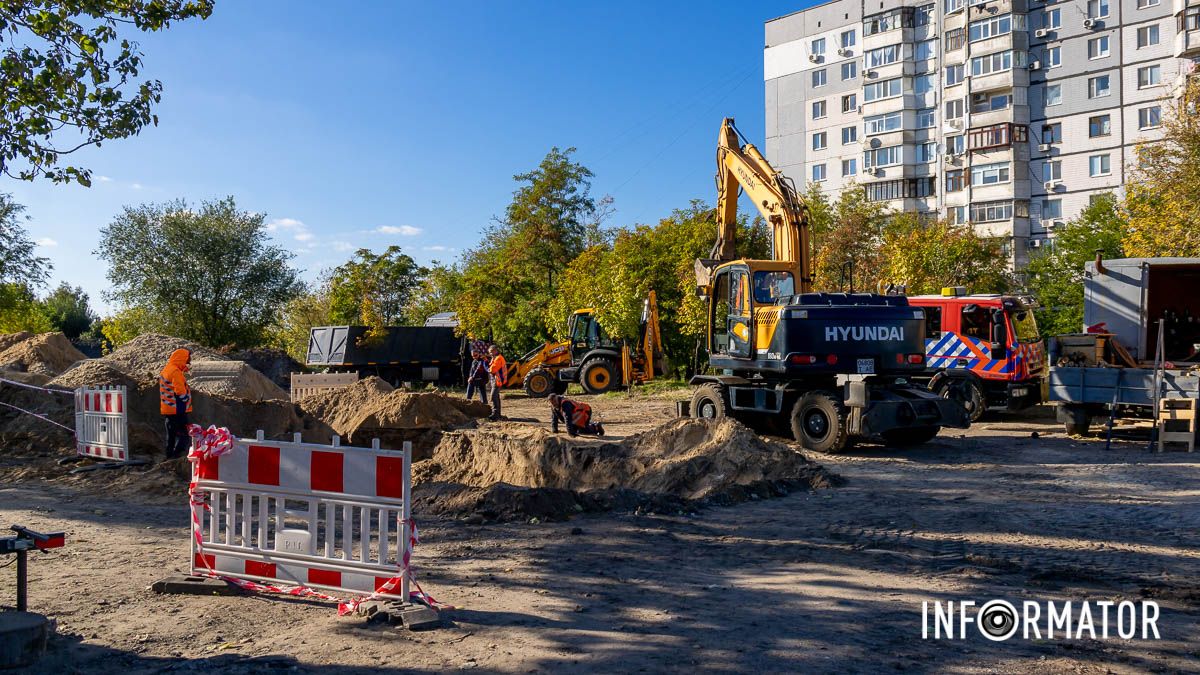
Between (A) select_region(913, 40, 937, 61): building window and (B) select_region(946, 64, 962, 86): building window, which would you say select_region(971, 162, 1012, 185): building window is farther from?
(A) select_region(913, 40, 937, 61): building window

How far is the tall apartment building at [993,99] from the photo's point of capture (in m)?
42.8

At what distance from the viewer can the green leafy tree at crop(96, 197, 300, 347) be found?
36.5 meters

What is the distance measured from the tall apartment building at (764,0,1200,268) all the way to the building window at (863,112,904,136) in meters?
0.08

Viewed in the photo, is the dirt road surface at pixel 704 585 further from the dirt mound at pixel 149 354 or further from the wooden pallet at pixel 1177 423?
the dirt mound at pixel 149 354

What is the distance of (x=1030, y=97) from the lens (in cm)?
4641

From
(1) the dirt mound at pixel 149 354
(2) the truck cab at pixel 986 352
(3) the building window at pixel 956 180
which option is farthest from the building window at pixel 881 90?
(1) the dirt mound at pixel 149 354

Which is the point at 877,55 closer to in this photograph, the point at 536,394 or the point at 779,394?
the point at 536,394

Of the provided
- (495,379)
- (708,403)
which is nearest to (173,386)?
(495,379)

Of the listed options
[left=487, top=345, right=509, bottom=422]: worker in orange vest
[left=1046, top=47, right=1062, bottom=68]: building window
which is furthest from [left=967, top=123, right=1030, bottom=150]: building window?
[left=487, top=345, right=509, bottom=422]: worker in orange vest

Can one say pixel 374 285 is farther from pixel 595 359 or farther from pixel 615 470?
pixel 615 470

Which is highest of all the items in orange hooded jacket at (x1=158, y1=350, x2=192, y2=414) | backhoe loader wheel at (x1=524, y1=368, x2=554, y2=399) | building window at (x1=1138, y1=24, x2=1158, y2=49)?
building window at (x1=1138, y1=24, x2=1158, y2=49)

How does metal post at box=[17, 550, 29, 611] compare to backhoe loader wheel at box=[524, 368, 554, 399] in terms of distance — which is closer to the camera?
metal post at box=[17, 550, 29, 611]

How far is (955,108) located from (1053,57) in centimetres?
521

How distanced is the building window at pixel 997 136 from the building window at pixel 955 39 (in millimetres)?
4957
